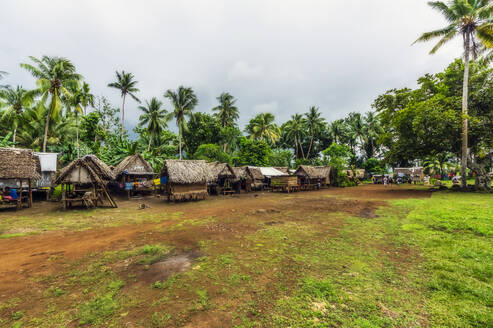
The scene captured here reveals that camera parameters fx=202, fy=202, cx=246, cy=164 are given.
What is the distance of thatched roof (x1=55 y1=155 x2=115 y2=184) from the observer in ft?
41.4

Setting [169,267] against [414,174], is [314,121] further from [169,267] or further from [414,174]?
[169,267]

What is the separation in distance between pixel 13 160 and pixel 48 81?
11550 millimetres

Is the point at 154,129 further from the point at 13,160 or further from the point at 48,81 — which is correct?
the point at 13,160

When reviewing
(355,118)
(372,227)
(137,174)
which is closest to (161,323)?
(372,227)

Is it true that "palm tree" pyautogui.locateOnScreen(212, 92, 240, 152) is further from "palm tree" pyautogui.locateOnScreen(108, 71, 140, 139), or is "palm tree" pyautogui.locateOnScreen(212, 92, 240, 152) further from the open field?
the open field

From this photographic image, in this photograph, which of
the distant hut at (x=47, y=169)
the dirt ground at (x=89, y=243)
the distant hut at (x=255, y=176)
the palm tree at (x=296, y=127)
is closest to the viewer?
the dirt ground at (x=89, y=243)

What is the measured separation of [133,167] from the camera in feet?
66.6

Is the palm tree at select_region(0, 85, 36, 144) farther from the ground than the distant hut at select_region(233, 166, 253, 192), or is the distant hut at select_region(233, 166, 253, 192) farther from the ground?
the palm tree at select_region(0, 85, 36, 144)

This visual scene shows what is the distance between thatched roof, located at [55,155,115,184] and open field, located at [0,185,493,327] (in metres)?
5.17

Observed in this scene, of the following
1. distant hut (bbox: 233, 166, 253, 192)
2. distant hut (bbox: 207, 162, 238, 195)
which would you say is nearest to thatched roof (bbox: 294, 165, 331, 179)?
distant hut (bbox: 233, 166, 253, 192)

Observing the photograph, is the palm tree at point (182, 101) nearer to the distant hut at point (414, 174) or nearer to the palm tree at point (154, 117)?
the palm tree at point (154, 117)

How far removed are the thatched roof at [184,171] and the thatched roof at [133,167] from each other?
13.1 ft

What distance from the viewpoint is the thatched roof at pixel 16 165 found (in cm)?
1227

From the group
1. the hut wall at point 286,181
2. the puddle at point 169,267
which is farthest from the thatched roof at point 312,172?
the puddle at point 169,267
